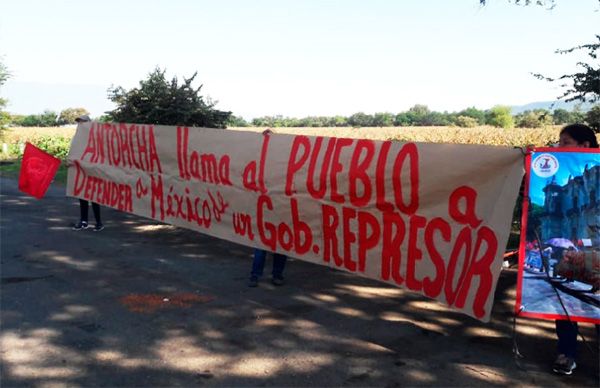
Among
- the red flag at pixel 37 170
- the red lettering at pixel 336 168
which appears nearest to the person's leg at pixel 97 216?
the red flag at pixel 37 170

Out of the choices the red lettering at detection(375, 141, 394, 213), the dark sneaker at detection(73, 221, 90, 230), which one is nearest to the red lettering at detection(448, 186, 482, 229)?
the red lettering at detection(375, 141, 394, 213)

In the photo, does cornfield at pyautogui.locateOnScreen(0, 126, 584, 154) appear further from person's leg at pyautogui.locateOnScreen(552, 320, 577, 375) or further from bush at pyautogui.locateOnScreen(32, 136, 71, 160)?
person's leg at pyautogui.locateOnScreen(552, 320, 577, 375)

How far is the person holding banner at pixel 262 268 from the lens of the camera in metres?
6.25

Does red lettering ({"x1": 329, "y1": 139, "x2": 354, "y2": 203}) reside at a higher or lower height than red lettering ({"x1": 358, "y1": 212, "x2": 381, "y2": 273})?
higher

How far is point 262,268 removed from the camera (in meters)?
6.30

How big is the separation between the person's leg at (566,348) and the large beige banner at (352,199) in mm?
598

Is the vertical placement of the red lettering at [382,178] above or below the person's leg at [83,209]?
above

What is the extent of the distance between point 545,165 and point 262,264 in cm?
344

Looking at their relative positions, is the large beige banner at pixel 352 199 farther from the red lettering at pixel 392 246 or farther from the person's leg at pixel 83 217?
the person's leg at pixel 83 217

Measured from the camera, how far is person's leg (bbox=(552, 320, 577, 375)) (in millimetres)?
3973

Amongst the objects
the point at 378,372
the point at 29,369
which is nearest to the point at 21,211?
the point at 29,369

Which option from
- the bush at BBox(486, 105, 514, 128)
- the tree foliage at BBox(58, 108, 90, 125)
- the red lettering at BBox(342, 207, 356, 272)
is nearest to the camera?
the red lettering at BBox(342, 207, 356, 272)

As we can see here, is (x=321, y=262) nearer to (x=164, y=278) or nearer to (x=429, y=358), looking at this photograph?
(x=429, y=358)

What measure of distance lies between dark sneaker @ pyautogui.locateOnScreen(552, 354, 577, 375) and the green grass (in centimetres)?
1513
